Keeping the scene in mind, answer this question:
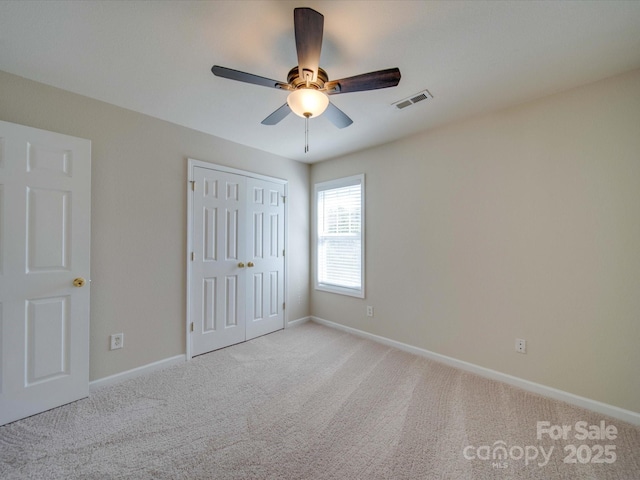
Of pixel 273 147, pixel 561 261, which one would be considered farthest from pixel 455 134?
pixel 273 147

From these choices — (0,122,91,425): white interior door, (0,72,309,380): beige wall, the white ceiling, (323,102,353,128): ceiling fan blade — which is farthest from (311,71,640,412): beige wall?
(0,122,91,425): white interior door

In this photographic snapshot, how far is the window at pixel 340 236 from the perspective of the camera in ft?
11.8

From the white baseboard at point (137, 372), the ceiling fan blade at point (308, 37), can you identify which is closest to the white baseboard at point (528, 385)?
the white baseboard at point (137, 372)

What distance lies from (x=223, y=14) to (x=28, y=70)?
5.47 feet

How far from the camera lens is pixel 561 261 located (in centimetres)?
216

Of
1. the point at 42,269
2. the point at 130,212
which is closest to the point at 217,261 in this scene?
the point at 130,212

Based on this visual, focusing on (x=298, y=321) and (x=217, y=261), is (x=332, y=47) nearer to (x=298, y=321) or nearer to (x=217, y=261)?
(x=217, y=261)

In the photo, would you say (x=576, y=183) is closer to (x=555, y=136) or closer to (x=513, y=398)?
(x=555, y=136)

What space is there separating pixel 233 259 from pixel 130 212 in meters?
1.17

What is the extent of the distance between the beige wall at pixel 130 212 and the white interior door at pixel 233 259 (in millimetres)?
167

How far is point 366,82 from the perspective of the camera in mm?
1563

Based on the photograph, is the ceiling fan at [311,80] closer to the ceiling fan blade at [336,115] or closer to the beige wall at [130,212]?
the ceiling fan blade at [336,115]

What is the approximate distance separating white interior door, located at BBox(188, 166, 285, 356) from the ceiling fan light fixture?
180 centimetres

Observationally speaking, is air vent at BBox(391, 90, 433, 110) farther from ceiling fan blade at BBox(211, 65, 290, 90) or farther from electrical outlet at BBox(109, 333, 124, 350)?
electrical outlet at BBox(109, 333, 124, 350)
